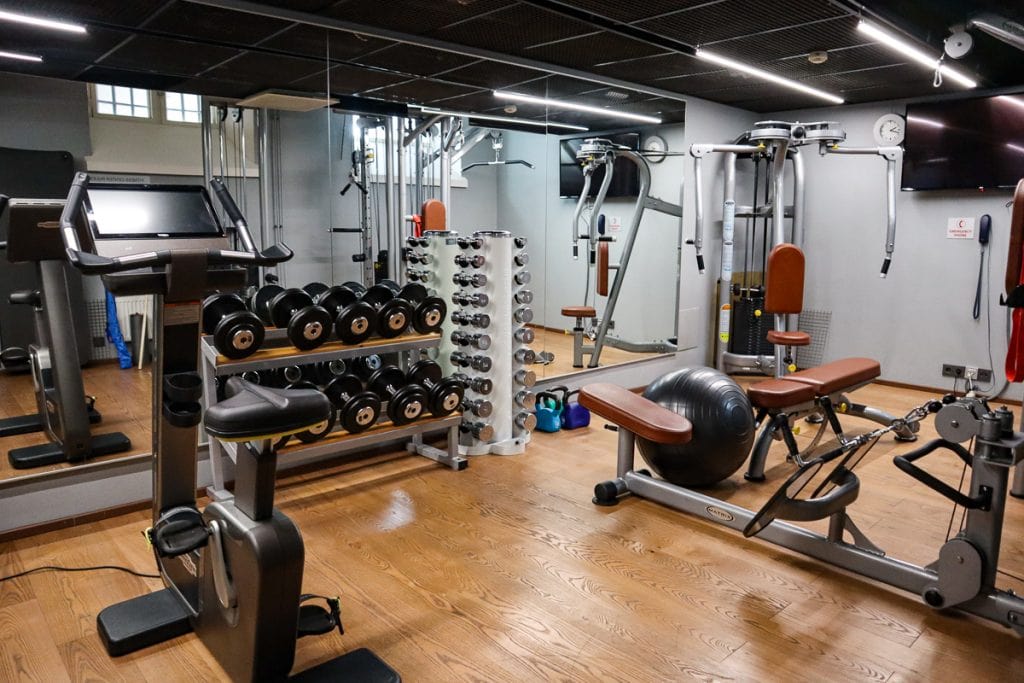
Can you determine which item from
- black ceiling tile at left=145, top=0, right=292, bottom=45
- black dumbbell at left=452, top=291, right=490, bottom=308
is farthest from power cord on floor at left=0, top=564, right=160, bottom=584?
black ceiling tile at left=145, top=0, right=292, bottom=45

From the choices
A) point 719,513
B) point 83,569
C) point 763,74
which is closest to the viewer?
point 83,569

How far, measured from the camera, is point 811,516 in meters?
2.48

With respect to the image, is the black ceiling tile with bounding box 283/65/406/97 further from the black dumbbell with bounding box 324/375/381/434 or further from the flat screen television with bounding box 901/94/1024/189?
the flat screen television with bounding box 901/94/1024/189

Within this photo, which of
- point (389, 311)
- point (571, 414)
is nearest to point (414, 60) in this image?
point (389, 311)

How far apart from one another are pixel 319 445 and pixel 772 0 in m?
2.86

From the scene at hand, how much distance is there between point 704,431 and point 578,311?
2246 millimetres

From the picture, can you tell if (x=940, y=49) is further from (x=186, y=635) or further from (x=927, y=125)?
(x=186, y=635)

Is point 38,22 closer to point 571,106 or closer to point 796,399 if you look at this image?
point 571,106

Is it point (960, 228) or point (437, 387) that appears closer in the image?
point (437, 387)

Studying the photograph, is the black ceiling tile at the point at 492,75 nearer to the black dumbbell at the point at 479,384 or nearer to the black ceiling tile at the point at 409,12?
the black ceiling tile at the point at 409,12

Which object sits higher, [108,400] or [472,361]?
[472,361]

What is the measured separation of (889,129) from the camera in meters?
5.62

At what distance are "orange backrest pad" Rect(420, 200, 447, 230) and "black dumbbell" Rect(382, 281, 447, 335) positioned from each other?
1.86 ft

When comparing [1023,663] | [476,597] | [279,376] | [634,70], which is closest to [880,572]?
[1023,663]
